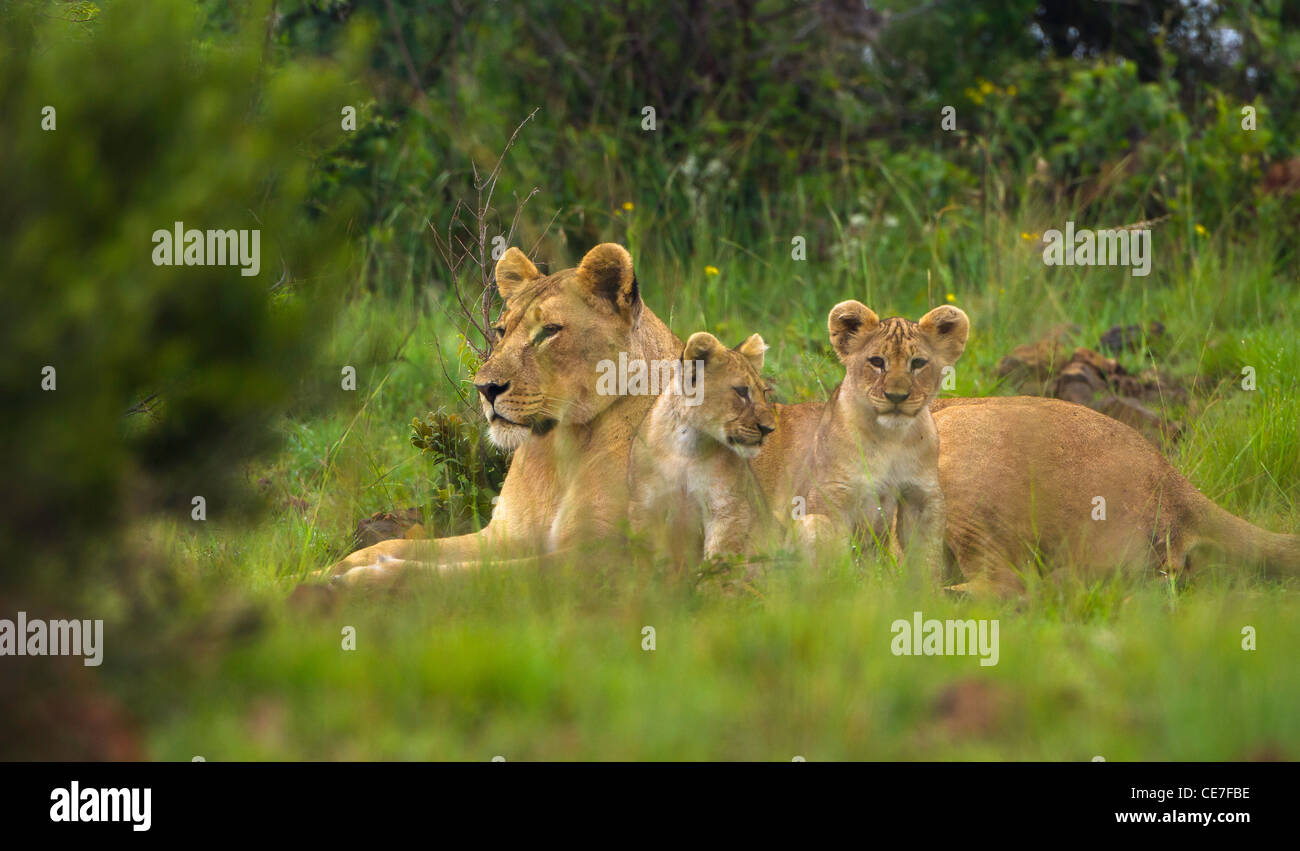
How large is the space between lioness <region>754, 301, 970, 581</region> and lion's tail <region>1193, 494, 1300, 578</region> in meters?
1.15

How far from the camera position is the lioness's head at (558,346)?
18.1ft

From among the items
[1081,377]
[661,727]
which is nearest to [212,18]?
[1081,377]

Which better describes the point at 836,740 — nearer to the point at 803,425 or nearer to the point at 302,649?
the point at 302,649

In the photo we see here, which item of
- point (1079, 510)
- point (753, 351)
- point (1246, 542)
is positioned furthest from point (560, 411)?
point (1246, 542)

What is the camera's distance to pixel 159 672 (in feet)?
11.8

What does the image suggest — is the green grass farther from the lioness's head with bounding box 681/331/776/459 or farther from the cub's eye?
the cub's eye

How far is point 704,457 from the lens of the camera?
5398mm

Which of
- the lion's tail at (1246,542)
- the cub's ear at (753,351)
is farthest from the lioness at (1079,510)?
the cub's ear at (753,351)

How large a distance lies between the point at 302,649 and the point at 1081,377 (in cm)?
508

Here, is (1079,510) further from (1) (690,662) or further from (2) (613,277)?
(1) (690,662)

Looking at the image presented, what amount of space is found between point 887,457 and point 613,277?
1263 mm

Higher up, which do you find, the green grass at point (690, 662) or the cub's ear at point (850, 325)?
the cub's ear at point (850, 325)

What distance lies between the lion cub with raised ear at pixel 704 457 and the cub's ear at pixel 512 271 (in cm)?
91

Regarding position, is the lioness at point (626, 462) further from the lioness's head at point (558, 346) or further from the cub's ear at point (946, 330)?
the cub's ear at point (946, 330)
